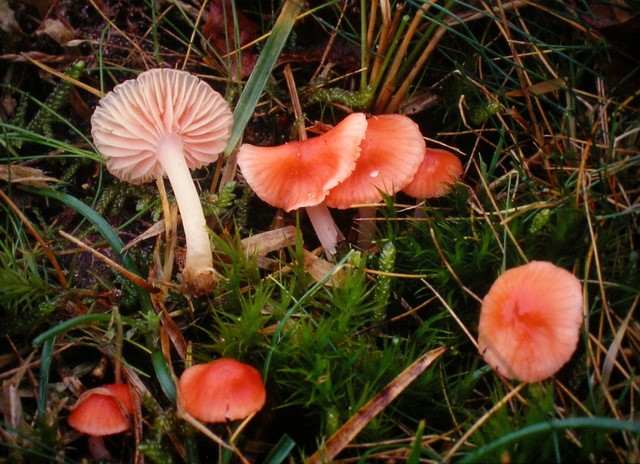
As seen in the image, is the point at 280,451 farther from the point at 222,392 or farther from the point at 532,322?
the point at 532,322

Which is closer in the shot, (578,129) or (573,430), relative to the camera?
(573,430)

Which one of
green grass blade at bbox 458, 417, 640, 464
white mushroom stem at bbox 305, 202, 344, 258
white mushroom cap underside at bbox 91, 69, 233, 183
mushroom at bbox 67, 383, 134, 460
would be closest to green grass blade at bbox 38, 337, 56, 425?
mushroom at bbox 67, 383, 134, 460

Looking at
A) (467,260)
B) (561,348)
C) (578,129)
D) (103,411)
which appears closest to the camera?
(561,348)

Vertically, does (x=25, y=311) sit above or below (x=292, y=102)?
below

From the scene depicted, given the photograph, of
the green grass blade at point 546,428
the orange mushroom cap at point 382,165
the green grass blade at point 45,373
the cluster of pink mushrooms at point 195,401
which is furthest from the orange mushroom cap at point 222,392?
the orange mushroom cap at point 382,165

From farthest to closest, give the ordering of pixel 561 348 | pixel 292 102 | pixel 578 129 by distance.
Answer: pixel 292 102 < pixel 578 129 < pixel 561 348

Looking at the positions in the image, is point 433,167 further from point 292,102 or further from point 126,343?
point 126,343

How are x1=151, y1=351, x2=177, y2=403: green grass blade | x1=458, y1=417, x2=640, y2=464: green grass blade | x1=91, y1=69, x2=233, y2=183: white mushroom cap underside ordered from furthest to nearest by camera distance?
x1=91, y1=69, x2=233, y2=183: white mushroom cap underside < x1=151, y1=351, x2=177, y2=403: green grass blade < x1=458, y1=417, x2=640, y2=464: green grass blade

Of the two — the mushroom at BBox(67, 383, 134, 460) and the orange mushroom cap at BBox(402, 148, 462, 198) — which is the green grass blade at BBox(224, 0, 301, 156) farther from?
the mushroom at BBox(67, 383, 134, 460)

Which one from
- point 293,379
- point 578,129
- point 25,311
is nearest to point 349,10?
point 578,129

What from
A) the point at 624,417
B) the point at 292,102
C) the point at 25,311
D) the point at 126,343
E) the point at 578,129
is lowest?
the point at 624,417
